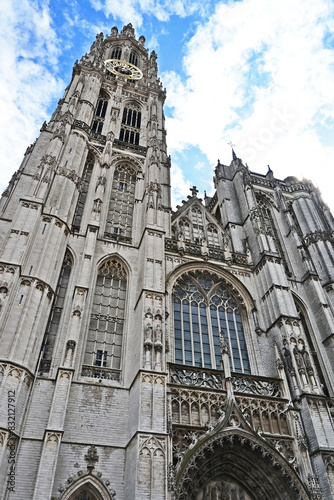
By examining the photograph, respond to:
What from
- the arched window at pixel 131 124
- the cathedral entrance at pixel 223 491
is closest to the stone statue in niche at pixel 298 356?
the cathedral entrance at pixel 223 491

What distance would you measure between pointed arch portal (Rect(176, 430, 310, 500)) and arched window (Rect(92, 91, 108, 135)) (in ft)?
61.9

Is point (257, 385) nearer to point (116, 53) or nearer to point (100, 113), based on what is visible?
point (100, 113)

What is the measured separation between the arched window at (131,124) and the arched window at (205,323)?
1188 cm

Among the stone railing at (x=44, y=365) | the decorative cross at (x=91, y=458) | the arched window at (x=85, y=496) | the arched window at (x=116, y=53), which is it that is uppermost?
the arched window at (x=116, y=53)

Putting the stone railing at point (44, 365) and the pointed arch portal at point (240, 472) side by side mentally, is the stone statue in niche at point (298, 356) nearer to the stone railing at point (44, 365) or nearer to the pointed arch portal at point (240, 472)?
the pointed arch portal at point (240, 472)

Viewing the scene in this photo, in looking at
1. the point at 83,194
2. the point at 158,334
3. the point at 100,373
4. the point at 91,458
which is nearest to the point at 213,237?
the point at 83,194

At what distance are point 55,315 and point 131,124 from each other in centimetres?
1682

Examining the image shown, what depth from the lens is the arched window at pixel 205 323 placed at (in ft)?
52.1

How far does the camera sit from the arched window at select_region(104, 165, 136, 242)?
64.0 feet

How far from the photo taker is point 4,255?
13.8 m

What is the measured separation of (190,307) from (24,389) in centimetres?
797

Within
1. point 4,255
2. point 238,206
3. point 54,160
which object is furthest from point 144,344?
point 238,206

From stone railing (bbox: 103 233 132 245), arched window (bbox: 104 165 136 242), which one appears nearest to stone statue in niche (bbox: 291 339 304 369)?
stone railing (bbox: 103 233 132 245)

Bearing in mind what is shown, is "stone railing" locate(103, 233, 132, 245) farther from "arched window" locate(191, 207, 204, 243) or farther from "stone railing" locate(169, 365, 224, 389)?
"stone railing" locate(169, 365, 224, 389)
